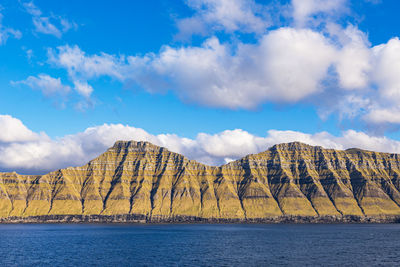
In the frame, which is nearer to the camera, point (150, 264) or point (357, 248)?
point (150, 264)

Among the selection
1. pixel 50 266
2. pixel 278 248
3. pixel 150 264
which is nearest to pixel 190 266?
pixel 150 264

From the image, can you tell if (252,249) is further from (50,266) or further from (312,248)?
(50,266)

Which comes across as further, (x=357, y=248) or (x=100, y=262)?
(x=357, y=248)

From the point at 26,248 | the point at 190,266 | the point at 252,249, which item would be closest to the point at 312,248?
the point at 252,249

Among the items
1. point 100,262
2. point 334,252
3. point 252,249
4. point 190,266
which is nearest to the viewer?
point 190,266

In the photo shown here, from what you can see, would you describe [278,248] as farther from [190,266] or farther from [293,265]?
[190,266]

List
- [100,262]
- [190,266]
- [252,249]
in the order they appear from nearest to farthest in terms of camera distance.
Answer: [190,266]
[100,262]
[252,249]

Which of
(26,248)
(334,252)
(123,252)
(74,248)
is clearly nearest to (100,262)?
(123,252)

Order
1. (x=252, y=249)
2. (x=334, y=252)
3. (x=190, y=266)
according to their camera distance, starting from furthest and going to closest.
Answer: (x=252, y=249), (x=334, y=252), (x=190, y=266)

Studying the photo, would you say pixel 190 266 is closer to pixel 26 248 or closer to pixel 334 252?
pixel 334 252

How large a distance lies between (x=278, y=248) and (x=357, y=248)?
1298 inches

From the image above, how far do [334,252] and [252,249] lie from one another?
3259 centimetres

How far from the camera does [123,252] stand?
152 m

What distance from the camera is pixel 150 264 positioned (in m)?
121
